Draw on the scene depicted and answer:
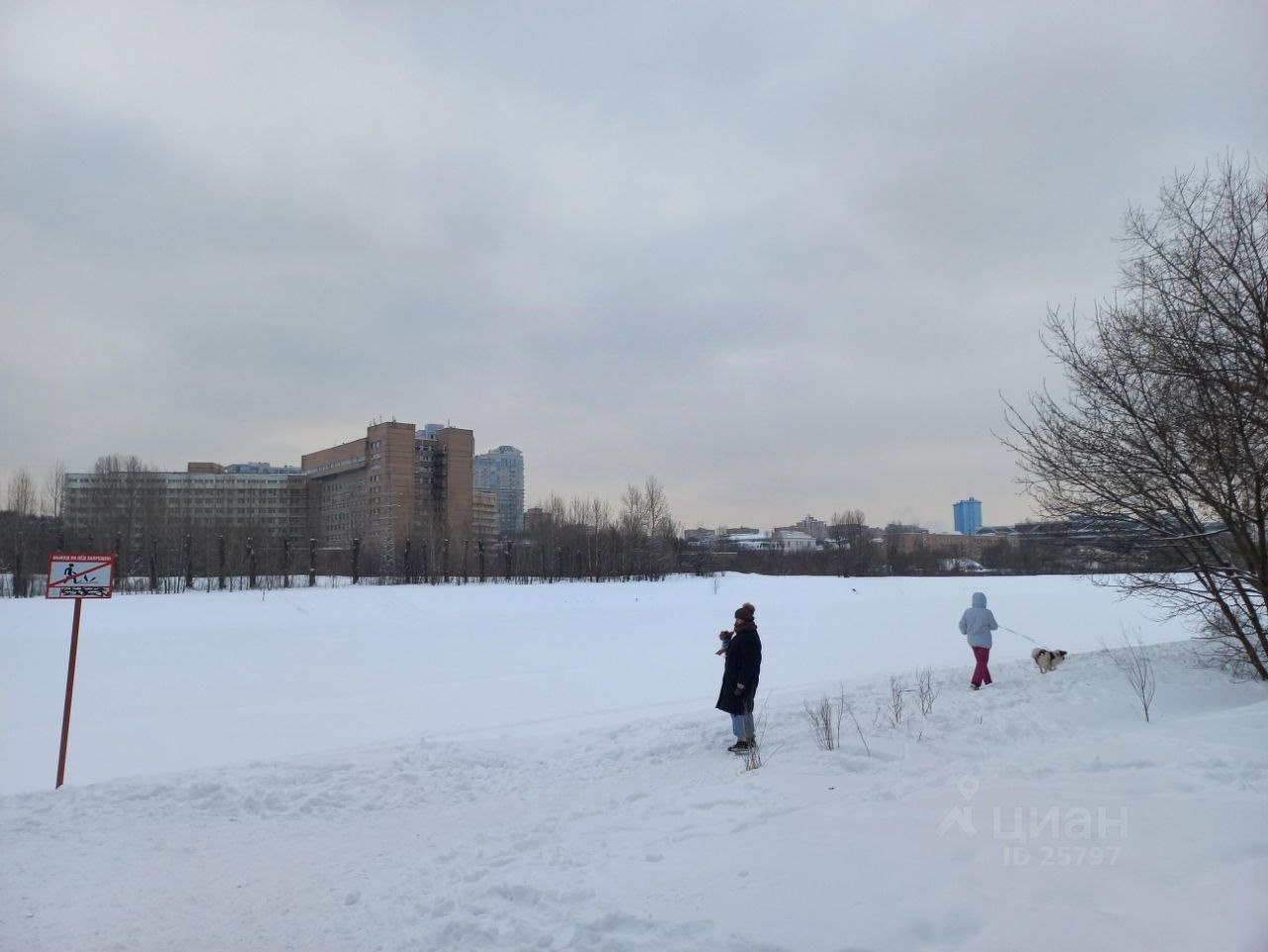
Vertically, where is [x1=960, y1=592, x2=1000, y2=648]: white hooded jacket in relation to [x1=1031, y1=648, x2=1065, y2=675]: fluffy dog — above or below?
above

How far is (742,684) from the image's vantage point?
8.77 meters

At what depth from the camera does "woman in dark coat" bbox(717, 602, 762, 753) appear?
867cm

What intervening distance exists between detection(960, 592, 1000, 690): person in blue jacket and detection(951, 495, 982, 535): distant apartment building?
126m

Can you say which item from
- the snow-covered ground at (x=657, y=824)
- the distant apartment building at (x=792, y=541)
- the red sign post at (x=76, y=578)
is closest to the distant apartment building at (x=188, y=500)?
Answer: the red sign post at (x=76, y=578)

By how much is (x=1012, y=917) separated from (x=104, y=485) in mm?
58553

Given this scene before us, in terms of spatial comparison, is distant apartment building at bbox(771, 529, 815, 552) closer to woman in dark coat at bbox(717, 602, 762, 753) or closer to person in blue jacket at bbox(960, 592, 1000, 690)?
person in blue jacket at bbox(960, 592, 1000, 690)

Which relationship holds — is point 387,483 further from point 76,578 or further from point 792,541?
point 792,541

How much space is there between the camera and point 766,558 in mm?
95500

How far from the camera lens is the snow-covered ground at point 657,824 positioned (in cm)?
419

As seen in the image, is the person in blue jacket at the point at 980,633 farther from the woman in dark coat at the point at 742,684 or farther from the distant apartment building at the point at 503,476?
the distant apartment building at the point at 503,476

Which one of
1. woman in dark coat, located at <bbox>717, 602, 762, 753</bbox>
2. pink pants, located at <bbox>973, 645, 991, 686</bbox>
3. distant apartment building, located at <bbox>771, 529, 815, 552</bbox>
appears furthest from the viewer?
distant apartment building, located at <bbox>771, 529, 815, 552</bbox>

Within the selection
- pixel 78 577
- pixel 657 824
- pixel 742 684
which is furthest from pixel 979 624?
pixel 78 577
